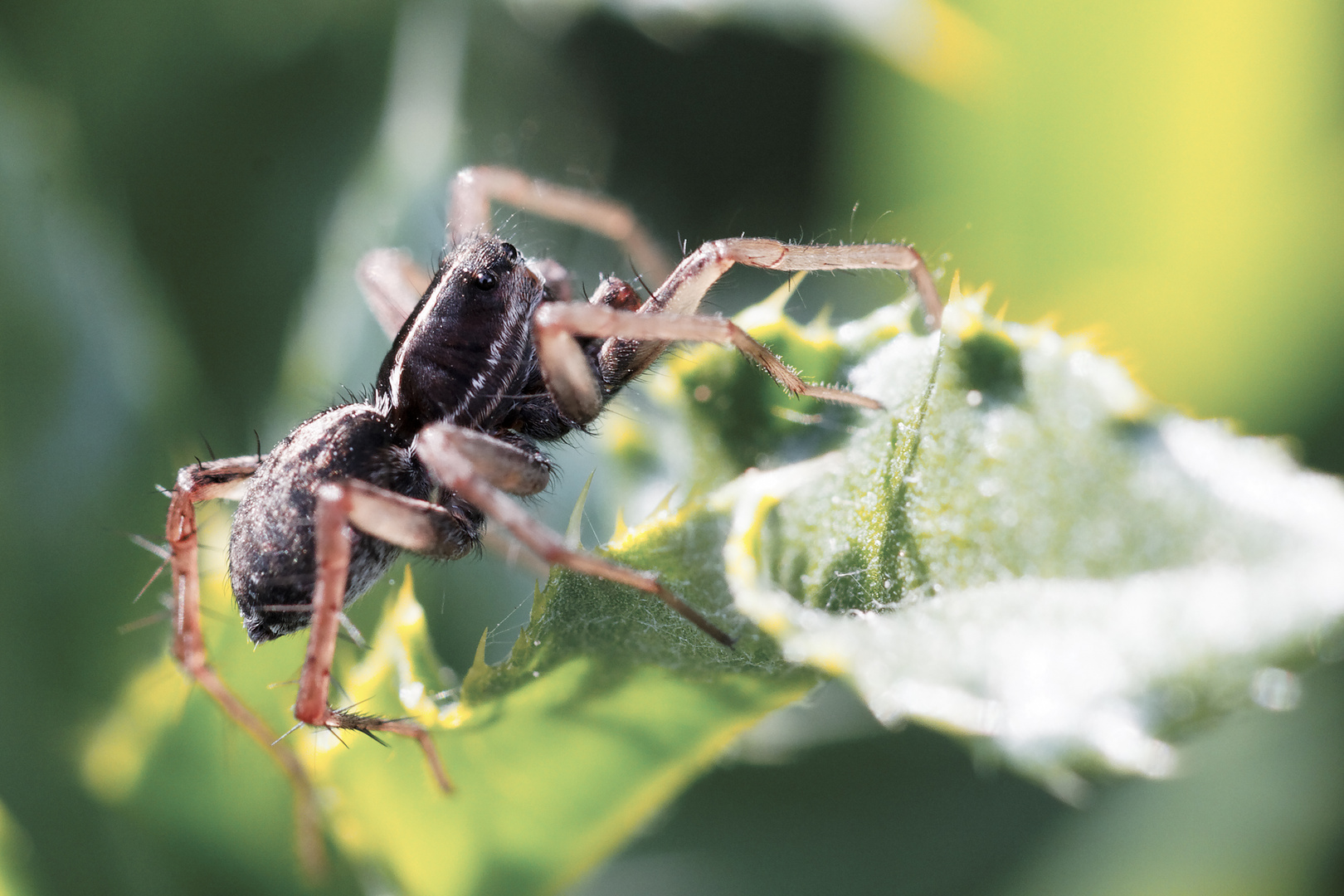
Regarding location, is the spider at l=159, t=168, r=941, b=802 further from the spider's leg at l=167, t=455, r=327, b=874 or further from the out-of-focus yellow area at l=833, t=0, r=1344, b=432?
the out-of-focus yellow area at l=833, t=0, r=1344, b=432

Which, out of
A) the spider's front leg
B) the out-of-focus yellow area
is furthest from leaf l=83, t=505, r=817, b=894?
the out-of-focus yellow area

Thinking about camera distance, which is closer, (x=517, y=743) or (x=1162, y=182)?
(x=517, y=743)

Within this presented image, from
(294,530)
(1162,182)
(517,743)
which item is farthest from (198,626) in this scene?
(1162,182)

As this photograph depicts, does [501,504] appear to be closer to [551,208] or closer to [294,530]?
[294,530]

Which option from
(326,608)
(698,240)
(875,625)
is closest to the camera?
(875,625)

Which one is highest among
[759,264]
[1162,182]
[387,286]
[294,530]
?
[1162,182]

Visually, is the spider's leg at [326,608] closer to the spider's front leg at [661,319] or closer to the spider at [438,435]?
the spider at [438,435]

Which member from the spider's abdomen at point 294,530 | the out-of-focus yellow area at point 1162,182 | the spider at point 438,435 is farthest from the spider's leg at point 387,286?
the out-of-focus yellow area at point 1162,182
